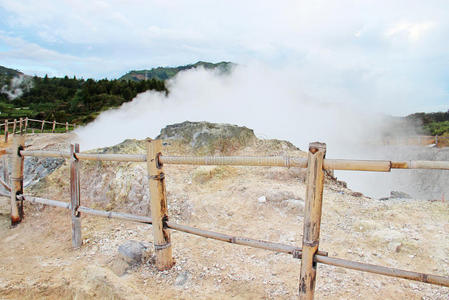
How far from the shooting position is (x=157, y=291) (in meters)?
2.50

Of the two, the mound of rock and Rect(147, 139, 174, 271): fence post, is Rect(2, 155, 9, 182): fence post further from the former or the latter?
Rect(147, 139, 174, 271): fence post

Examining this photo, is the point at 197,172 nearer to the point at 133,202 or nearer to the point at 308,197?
the point at 133,202

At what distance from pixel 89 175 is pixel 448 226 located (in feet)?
17.3

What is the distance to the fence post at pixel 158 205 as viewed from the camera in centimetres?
270

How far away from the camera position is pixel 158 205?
2.74 metres

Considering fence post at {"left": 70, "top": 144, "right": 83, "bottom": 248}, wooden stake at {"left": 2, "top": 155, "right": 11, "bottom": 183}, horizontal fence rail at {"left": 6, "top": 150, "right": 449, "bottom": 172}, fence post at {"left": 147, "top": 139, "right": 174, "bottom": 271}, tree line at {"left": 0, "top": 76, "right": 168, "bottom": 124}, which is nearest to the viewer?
horizontal fence rail at {"left": 6, "top": 150, "right": 449, "bottom": 172}

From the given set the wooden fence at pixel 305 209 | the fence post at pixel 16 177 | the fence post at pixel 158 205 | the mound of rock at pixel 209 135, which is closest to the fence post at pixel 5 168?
the fence post at pixel 16 177

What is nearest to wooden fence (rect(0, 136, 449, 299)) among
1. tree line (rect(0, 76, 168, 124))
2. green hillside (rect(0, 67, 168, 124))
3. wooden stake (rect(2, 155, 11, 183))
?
wooden stake (rect(2, 155, 11, 183))

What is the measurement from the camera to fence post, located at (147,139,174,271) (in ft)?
8.86

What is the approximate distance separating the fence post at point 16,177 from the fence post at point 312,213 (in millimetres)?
3884

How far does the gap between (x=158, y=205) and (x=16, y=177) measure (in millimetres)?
2577

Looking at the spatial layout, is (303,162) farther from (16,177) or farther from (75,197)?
(16,177)

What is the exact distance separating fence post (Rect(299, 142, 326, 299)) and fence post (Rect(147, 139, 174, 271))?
1272 mm

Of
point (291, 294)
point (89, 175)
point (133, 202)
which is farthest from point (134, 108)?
point (291, 294)
